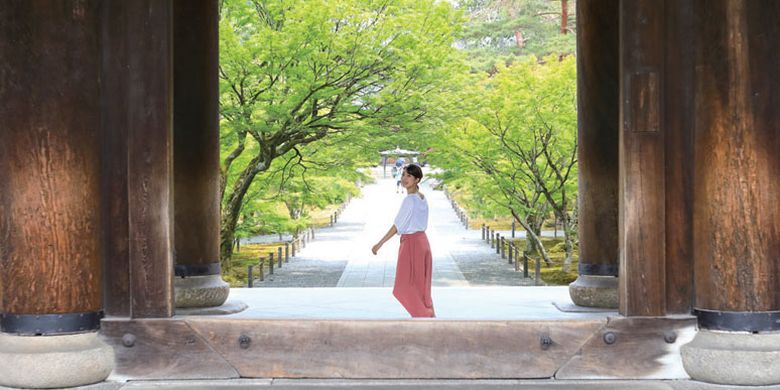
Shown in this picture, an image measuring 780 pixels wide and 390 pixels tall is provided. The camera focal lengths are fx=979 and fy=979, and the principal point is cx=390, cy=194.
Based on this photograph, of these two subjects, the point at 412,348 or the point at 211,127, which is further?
the point at 211,127

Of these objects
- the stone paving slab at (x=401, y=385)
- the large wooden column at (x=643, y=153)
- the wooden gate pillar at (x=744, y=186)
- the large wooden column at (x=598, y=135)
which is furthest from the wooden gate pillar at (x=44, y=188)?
the large wooden column at (x=598, y=135)

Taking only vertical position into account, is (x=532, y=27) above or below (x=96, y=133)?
above

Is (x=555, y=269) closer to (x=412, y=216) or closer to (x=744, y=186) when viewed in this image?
(x=412, y=216)

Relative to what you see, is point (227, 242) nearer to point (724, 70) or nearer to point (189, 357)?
point (189, 357)

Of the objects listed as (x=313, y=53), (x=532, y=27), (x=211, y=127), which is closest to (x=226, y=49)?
(x=313, y=53)

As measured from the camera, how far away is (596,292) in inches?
395

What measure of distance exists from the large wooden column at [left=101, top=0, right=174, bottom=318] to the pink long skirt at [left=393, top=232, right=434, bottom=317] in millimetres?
2218

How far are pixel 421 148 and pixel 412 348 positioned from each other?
65.5 ft

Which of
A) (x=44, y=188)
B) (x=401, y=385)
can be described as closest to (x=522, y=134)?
(x=401, y=385)

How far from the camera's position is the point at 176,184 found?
10375mm

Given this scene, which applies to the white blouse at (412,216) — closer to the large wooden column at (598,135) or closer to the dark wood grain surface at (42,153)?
the large wooden column at (598,135)

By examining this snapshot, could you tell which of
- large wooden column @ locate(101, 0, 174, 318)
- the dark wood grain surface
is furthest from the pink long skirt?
the dark wood grain surface

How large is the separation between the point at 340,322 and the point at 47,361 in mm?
2203

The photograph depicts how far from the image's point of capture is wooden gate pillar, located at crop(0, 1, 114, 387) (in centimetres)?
706
